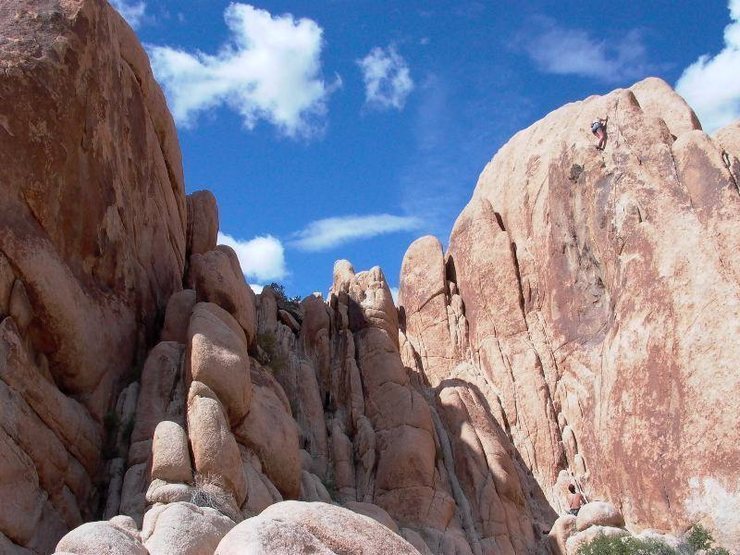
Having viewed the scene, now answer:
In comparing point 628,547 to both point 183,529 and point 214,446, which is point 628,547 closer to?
point 214,446

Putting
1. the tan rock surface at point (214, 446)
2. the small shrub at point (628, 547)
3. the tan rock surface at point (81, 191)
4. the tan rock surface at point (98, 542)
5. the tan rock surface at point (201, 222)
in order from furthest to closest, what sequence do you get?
1. the tan rock surface at point (201, 222)
2. the small shrub at point (628, 547)
3. the tan rock surface at point (81, 191)
4. the tan rock surface at point (214, 446)
5. the tan rock surface at point (98, 542)

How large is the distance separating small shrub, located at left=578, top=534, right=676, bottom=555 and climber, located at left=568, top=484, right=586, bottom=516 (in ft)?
18.0

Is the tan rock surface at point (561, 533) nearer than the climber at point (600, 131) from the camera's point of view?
Yes

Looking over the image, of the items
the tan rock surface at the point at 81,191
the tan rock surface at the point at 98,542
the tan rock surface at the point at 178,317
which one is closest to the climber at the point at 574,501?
the tan rock surface at the point at 178,317

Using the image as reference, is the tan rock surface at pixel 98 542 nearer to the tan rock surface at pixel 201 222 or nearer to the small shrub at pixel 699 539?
the small shrub at pixel 699 539

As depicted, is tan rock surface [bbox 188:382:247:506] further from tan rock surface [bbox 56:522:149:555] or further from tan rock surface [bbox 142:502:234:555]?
tan rock surface [bbox 56:522:149:555]

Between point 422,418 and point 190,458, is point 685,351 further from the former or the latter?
point 190,458

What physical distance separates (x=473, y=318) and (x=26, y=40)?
20.6 metres

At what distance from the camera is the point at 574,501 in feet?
90.9

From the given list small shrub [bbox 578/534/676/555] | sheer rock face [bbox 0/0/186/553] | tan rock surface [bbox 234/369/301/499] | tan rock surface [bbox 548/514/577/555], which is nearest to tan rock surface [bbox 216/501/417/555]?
sheer rock face [bbox 0/0/186/553]

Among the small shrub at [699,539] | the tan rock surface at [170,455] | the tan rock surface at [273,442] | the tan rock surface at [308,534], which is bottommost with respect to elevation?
the tan rock surface at [308,534]

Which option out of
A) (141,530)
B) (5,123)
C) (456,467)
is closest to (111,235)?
(5,123)

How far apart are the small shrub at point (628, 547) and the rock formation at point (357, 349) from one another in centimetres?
289

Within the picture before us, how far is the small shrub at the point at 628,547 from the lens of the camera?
2091 centimetres
